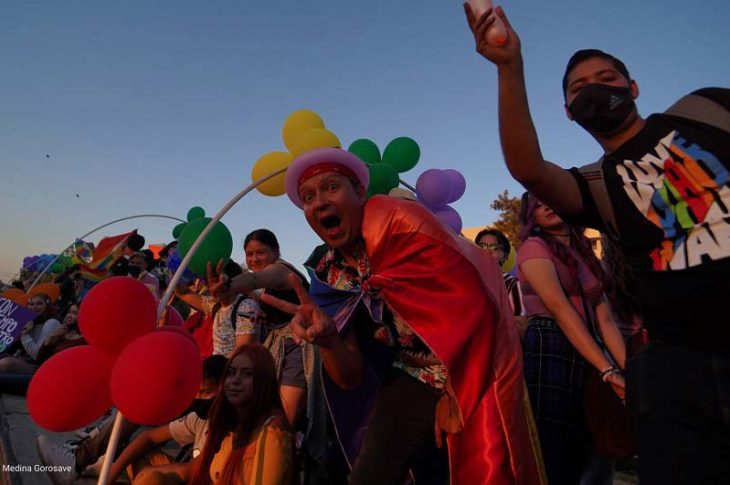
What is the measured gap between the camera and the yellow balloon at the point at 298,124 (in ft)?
16.3

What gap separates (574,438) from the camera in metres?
2.32

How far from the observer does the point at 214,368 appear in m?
3.55

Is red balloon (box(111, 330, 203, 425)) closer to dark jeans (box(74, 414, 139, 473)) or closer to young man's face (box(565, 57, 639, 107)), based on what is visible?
young man's face (box(565, 57, 639, 107))

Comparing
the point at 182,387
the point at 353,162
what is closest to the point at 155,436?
the point at 182,387

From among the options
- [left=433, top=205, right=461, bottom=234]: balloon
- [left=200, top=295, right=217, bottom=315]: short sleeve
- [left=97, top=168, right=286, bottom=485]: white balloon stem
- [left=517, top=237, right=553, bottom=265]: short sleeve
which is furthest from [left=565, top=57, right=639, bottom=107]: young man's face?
[left=433, top=205, right=461, bottom=234]: balloon

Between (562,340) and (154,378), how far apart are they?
1841 millimetres

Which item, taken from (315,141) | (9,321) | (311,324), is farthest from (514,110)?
(9,321)

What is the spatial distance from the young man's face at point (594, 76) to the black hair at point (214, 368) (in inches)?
114

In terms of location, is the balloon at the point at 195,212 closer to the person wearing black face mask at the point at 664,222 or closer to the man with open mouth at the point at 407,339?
the man with open mouth at the point at 407,339

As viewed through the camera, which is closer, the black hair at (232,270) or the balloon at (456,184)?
the black hair at (232,270)

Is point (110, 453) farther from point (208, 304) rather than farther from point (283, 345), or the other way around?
point (208, 304)

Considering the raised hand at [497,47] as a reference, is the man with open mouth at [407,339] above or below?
below

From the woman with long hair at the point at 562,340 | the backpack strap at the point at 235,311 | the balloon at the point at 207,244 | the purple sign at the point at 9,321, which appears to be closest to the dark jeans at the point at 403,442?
the woman with long hair at the point at 562,340

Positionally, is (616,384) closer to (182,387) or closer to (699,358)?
(699,358)
